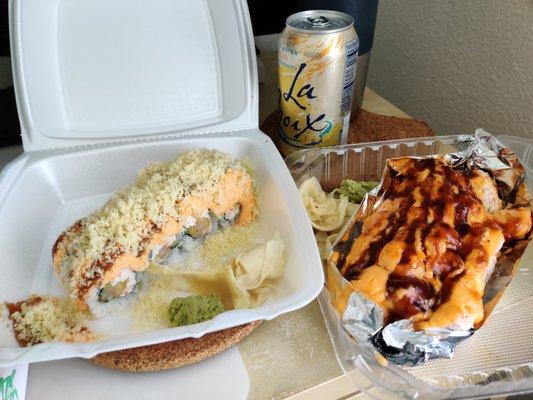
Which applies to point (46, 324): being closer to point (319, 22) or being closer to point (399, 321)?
point (399, 321)

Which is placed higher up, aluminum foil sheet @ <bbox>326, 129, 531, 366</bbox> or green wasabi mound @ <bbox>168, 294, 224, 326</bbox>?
aluminum foil sheet @ <bbox>326, 129, 531, 366</bbox>

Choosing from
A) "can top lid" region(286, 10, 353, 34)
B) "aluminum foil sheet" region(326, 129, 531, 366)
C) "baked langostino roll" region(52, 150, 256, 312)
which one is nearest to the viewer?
"aluminum foil sheet" region(326, 129, 531, 366)

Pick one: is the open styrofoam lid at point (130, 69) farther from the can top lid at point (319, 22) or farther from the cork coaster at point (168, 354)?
the cork coaster at point (168, 354)

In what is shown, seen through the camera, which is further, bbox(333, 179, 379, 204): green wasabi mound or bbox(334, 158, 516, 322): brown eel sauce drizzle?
bbox(333, 179, 379, 204): green wasabi mound

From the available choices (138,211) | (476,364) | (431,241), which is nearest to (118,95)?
(138,211)

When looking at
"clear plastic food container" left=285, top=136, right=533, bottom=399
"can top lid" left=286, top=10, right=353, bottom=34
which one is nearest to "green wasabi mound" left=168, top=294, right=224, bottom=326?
"clear plastic food container" left=285, top=136, right=533, bottom=399

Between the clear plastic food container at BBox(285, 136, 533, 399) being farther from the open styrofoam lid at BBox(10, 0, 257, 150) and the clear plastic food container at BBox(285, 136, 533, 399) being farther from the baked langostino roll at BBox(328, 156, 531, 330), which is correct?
the open styrofoam lid at BBox(10, 0, 257, 150)

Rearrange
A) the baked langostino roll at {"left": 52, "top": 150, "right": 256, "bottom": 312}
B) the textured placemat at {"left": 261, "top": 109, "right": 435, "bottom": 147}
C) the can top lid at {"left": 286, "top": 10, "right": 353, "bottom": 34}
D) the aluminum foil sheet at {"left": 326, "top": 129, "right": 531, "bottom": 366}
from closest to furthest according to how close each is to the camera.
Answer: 1. the aluminum foil sheet at {"left": 326, "top": 129, "right": 531, "bottom": 366}
2. the baked langostino roll at {"left": 52, "top": 150, "right": 256, "bottom": 312}
3. the can top lid at {"left": 286, "top": 10, "right": 353, "bottom": 34}
4. the textured placemat at {"left": 261, "top": 109, "right": 435, "bottom": 147}

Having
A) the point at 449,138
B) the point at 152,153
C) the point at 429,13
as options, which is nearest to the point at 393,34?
the point at 429,13
